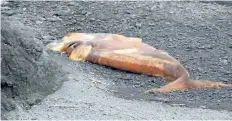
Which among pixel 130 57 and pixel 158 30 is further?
pixel 158 30

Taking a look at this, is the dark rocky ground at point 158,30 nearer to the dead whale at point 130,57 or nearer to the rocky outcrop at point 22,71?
the dead whale at point 130,57

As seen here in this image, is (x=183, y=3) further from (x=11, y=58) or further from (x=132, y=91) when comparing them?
(x=11, y=58)

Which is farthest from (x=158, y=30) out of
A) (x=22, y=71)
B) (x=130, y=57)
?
(x=22, y=71)

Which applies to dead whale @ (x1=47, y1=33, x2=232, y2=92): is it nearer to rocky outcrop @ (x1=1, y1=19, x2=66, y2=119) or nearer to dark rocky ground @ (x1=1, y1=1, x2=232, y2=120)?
dark rocky ground @ (x1=1, y1=1, x2=232, y2=120)

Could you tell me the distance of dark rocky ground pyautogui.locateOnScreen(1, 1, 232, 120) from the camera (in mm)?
5090

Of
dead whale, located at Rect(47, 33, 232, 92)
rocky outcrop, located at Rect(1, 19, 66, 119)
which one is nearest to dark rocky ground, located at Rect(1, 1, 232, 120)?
dead whale, located at Rect(47, 33, 232, 92)

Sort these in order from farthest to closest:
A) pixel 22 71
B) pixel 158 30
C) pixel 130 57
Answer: pixel 158 30 < pixel 130 57 < pixel 22 71

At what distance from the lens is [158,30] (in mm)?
6824

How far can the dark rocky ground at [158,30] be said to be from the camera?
16.7 feet

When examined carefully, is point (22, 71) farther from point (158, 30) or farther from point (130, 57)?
point (158, 30)

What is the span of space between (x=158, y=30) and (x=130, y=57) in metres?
1.39

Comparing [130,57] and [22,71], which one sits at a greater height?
[22,71]

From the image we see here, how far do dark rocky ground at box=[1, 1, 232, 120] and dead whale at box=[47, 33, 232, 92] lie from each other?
0.26 feet

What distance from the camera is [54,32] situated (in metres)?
6.60
